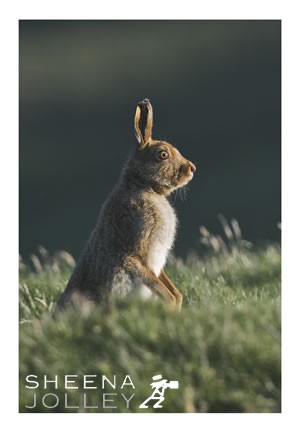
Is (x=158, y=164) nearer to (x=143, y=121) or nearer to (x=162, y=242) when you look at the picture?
(x=143, y=121)

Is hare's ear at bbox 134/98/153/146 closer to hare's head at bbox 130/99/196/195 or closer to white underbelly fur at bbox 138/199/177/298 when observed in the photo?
hare's head at bbox 130/99/196/195

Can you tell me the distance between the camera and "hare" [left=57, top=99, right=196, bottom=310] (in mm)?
9406

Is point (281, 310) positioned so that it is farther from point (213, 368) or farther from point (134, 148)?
point (134, 148)

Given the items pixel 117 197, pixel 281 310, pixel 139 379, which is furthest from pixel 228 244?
pixel 139 379

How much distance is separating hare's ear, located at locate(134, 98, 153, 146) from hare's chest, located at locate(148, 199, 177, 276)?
667 mm

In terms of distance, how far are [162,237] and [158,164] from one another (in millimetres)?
757

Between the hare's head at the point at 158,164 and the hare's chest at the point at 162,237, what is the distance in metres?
0.22

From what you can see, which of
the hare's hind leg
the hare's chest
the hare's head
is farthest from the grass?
the hare's head

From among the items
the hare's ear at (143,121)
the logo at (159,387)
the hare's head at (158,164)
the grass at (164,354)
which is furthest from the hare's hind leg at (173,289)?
the logo at (159,387)

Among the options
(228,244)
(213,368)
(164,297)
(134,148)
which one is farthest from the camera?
(228,244)

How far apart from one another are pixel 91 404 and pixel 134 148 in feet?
10.3

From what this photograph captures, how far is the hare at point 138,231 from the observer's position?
9406mm

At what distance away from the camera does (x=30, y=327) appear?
8875 mm

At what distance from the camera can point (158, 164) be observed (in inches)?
392
